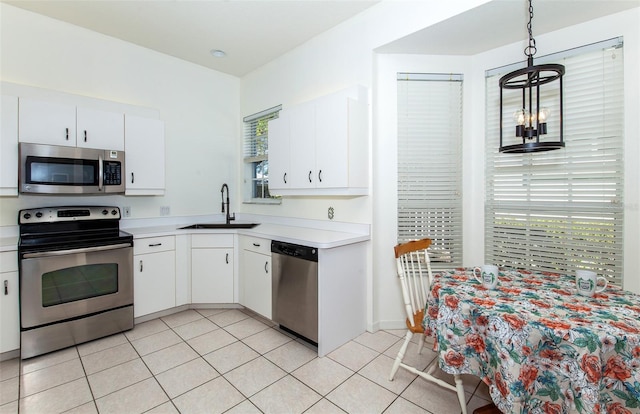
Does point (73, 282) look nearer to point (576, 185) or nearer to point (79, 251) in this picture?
point (79, 251)

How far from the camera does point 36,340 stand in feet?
7.84

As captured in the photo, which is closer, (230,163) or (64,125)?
(64,125)

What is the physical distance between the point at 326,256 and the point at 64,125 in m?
2.64

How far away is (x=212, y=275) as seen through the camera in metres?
3.35

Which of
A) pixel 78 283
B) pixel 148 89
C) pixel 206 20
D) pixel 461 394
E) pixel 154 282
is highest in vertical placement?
pixel 206 20

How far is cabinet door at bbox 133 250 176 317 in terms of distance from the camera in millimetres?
2969

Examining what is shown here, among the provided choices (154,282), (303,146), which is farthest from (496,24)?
(154,282)

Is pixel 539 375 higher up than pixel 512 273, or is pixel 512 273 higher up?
pixel 512 273

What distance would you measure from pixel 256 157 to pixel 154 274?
1.96 m

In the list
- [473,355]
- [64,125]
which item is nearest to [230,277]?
[64,125]

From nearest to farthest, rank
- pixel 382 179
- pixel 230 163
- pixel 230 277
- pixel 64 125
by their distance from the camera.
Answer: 1. pixel 64 125
2. pixel 382 179
3. pixel 230 277
4. pixel 230 163

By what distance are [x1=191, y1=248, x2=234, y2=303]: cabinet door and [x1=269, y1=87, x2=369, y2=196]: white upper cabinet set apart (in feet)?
3.60

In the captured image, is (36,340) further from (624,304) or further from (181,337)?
(624,304)

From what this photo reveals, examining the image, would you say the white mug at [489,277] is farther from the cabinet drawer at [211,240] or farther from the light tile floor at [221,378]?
the cabinet drawer at [211,240]
